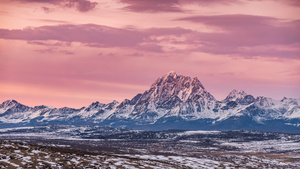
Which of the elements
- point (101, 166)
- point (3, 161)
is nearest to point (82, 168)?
point (101, 166)

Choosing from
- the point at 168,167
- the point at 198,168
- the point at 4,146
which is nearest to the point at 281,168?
the point at 198,168

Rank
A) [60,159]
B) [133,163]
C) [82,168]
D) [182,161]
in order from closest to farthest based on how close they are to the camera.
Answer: [82,168] < [60,159] < [133,163] < [182,161]

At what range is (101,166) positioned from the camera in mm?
84125

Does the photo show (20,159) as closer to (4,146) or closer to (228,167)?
(4,146)

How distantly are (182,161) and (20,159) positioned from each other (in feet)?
171

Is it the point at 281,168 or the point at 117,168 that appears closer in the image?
the point at 117,168

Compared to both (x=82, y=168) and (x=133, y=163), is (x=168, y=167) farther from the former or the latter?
(x=82, y=168)

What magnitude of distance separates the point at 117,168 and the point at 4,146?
1962 centimetres

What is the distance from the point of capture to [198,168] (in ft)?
354

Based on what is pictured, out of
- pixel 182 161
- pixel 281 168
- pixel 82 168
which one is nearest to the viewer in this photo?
pixel 82 168

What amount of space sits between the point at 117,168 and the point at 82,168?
7.66m

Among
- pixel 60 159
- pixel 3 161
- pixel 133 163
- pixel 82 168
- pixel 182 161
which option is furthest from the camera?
pixel 182 161

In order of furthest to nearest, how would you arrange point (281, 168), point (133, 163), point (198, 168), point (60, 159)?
point (281, 168) → point (198, 168) → point (133, 163) → point (60, 159)

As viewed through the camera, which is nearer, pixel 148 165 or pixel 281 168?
pixel 148 165
